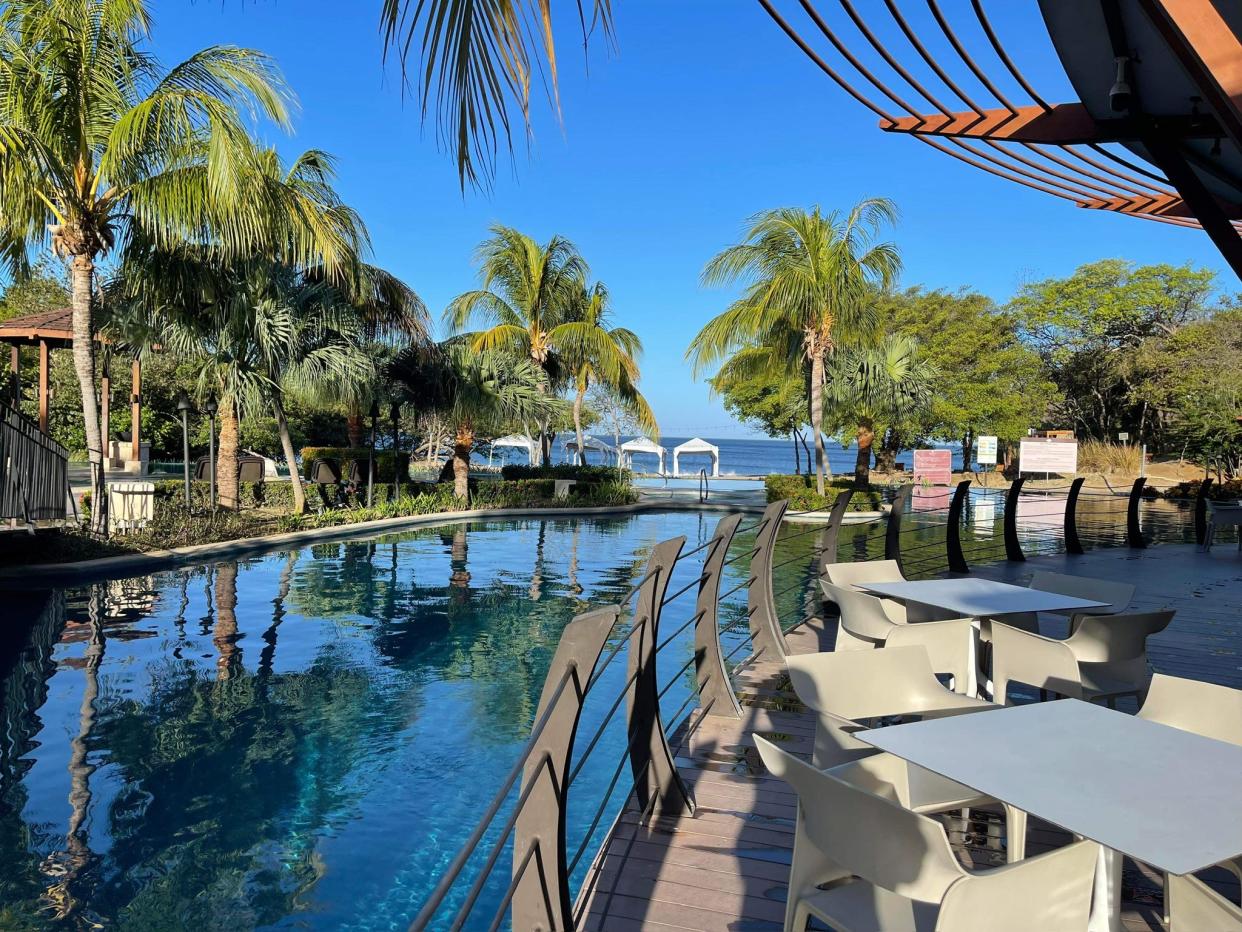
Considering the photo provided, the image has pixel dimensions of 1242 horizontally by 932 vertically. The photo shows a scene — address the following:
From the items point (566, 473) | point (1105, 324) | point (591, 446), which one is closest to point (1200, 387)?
point (1105, 324)

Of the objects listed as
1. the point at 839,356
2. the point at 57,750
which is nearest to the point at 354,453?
the point at 839,356

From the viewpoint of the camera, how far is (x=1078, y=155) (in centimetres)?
523

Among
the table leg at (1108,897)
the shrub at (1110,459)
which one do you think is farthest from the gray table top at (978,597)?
the shrub at (1110,459)

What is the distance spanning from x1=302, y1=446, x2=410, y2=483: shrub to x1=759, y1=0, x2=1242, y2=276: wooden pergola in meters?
20.1

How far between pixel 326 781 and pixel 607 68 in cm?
536

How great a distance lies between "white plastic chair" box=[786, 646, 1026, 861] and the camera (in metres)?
2.83

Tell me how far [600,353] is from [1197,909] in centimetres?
2517

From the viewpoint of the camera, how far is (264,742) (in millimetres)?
6570

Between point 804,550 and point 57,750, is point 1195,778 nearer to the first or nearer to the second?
point 57,750

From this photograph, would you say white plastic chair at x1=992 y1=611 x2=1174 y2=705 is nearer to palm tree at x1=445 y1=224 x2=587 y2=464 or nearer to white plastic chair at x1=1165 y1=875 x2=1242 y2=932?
white plastic chair at x1=1165 y1=875 x2=1242 y2=932

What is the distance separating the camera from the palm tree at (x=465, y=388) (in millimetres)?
22188

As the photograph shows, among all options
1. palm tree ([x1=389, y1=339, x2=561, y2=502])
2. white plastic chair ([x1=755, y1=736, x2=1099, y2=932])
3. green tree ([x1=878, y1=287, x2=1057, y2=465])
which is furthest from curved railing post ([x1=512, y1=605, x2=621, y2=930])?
green tree ([x1=878, y1=287, x2=1057, y2=465])

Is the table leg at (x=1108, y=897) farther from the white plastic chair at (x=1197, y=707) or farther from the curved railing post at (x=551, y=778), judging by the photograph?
the curved railing post at (x=551, y=778)

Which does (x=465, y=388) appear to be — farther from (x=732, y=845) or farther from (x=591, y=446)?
(x=591, y=446)
